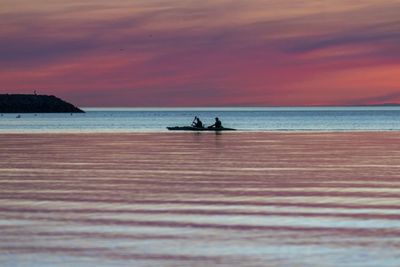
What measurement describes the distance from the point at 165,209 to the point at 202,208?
98 cm

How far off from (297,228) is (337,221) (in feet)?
5.06

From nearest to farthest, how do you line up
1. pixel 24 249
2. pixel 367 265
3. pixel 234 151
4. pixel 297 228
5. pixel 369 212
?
pixel 367 265 < pixel 24 249 < pixel 297 228 < pixel 369 212 < pixel 234 151

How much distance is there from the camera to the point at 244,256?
1747 centimetres

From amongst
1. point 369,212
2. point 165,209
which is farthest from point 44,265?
point 369,212

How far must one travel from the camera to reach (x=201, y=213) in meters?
23.5

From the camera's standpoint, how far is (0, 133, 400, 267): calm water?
17.7 m

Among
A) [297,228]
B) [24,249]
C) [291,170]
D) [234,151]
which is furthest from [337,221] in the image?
[234,151]

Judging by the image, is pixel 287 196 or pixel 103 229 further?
pixel 287 196

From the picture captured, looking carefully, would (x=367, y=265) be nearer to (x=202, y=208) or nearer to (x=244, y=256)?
(x=244, y=256)

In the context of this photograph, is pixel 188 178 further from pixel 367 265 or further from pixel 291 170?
pixel 367 265

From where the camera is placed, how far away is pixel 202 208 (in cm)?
2459

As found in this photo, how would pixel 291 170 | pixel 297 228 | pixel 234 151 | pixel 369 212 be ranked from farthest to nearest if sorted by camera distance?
1. pixel 234 151
2. pixel 291 170
3. pixel 369 212
4. pixel 297 228

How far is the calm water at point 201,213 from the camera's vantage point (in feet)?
58.0

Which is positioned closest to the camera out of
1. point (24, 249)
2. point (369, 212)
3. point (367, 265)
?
point (367, 265)
